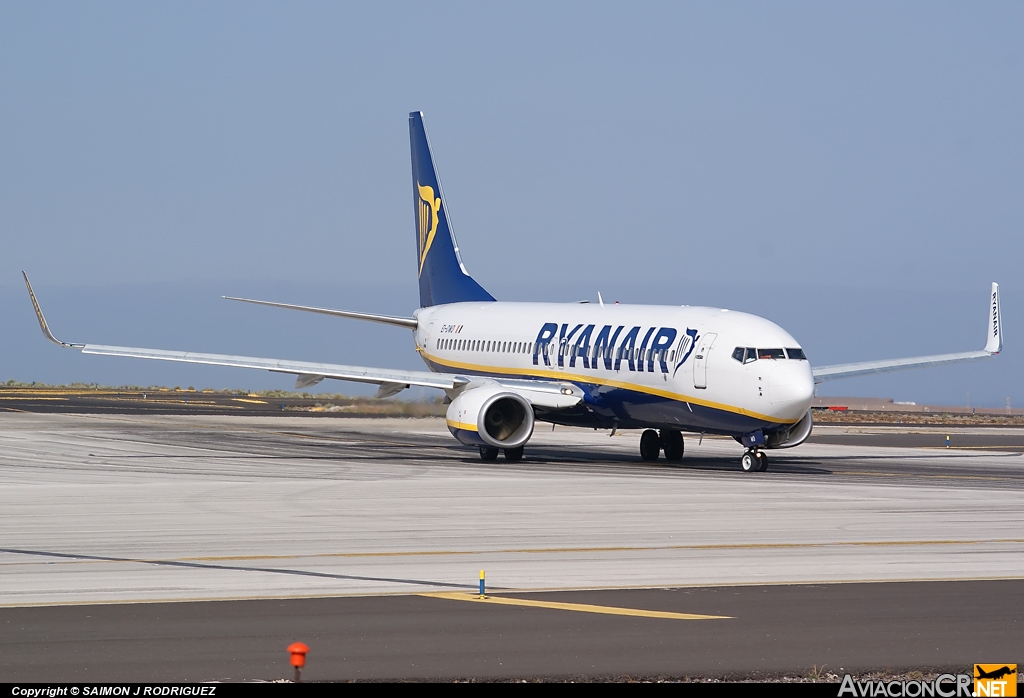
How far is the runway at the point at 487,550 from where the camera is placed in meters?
12.3

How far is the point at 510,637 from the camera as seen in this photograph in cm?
1222

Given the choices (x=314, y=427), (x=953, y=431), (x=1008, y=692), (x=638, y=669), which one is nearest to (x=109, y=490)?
(x=638, y=669)

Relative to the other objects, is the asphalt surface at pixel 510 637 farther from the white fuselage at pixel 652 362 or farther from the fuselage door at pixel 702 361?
the fuselage door at pixel 702 361

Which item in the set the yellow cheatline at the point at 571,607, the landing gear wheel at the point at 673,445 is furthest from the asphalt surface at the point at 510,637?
the landing gear wheel at the point at 673,445

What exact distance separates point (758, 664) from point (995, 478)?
81.5ft

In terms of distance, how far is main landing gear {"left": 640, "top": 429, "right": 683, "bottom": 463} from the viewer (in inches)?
1551

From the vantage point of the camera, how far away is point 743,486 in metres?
29.8

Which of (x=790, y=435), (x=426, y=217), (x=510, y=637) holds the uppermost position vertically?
(x=426, y=217)

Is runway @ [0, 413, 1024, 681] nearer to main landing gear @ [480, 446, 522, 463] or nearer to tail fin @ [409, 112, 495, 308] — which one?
main landing gear @ [480, 446, 522, 463]

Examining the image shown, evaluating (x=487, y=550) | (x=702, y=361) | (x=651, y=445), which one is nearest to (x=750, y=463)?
(x=702, y=361)

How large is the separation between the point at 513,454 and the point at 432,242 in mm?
14916

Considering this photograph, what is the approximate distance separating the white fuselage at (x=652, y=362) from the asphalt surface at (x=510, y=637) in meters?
18.1

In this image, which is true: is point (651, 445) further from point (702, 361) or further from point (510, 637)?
point (510, 637)

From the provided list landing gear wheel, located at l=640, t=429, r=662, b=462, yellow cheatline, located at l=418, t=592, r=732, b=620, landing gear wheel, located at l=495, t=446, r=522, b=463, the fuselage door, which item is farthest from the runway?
the fuselage door
